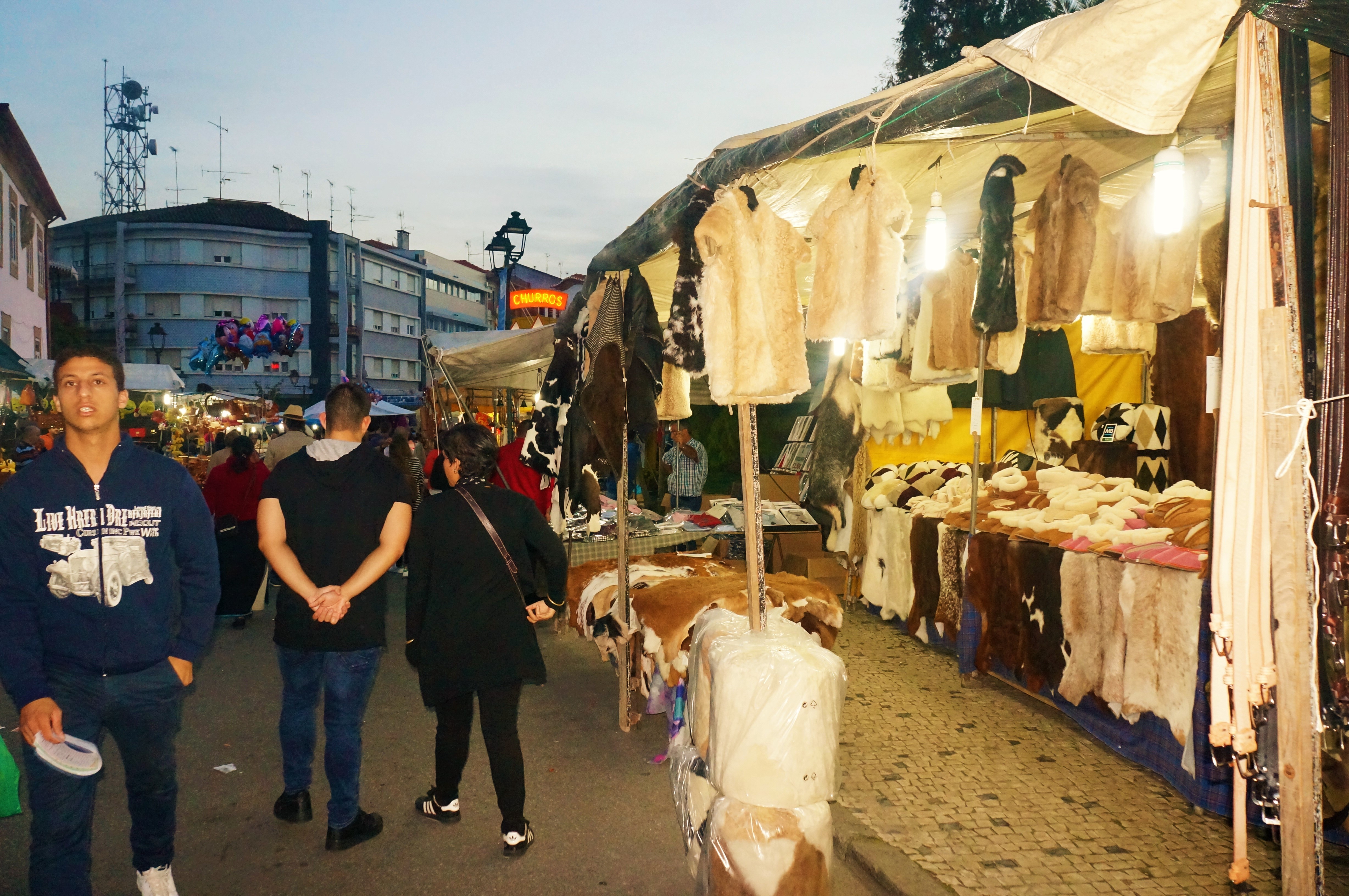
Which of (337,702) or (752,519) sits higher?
(752,519)

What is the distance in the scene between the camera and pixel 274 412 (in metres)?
33.6

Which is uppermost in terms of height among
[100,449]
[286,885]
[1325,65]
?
[1325,65]

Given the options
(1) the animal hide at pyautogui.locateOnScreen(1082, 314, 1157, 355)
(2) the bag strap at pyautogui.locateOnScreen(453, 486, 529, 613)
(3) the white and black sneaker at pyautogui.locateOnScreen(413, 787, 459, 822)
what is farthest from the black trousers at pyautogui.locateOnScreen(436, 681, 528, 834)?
(1) the animal hide at pyautogui.locateOnScreen(1082, 314, 1157, 355)

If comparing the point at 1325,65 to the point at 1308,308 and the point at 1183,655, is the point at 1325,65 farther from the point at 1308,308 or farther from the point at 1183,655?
the point at 1183,655

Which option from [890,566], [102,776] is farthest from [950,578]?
[102,776]

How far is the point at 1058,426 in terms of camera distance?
7223 millimetres

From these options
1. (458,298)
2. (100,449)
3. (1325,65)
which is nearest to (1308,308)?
(1325,65)

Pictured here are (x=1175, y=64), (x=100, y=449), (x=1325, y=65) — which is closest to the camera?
(x=1175, y=64)

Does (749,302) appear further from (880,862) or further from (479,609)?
(880,862)

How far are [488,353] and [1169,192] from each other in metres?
7.90

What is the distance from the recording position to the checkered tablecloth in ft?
24.3

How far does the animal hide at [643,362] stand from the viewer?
500 centimetres

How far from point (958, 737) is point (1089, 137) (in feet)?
11.4

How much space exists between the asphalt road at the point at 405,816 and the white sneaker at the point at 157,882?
37cm
